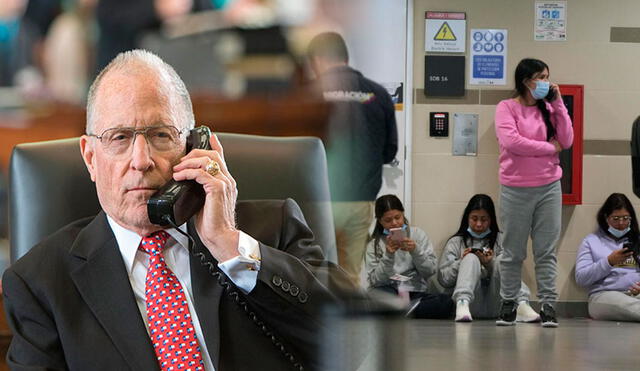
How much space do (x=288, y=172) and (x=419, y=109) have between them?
3953mm

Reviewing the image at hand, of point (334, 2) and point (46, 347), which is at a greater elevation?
point (334, 2)

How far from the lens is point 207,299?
82cm

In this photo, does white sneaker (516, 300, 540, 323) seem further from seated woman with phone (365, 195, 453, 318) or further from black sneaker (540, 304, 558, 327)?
seated woman with phone (365, 195, 453, 318)

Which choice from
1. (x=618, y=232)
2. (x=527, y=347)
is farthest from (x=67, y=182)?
(x=618, y=232)

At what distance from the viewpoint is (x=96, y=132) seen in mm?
706

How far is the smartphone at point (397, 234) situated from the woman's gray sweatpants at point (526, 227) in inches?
156

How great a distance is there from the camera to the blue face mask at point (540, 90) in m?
4.24

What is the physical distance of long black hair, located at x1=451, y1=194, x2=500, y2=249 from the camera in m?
4.91

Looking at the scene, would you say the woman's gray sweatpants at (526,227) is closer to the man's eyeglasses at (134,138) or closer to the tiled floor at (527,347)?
the tiled floor at (527,347)

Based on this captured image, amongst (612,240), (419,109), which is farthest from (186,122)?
(612,240)

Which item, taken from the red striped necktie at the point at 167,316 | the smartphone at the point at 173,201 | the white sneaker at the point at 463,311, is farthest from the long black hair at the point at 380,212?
the white sneaker at the point at 463,311

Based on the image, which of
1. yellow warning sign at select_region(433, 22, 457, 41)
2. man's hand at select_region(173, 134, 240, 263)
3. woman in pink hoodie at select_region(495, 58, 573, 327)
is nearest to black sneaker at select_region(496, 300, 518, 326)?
woman in pink hoodie at select_region(495, 58, 573, 327)

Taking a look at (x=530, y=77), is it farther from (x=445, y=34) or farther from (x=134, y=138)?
(x=445, y=34)

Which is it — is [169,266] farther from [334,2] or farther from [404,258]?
[334,2]
